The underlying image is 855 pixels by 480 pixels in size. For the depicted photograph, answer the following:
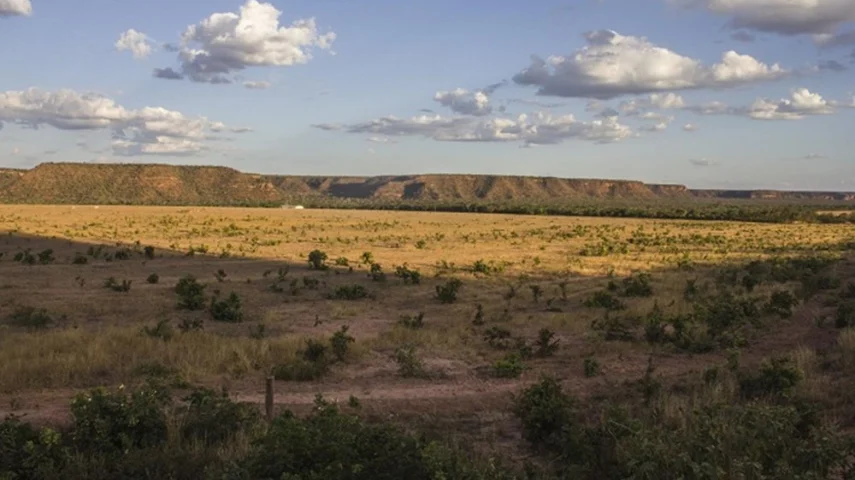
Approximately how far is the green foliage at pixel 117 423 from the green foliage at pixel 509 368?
5.80 m

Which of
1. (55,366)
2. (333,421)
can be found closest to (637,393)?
(333,421)

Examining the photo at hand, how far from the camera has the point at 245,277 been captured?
2616cm

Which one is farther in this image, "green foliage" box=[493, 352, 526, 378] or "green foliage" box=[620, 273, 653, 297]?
"green foliage" box=[620, 273, 653, 297]

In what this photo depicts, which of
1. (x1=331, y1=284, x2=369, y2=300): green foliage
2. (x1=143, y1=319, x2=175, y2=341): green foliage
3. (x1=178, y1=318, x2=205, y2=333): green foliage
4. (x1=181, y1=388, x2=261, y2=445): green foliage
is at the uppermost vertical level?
(x1=181, y1=388, x2=261, y2=445): green foliage

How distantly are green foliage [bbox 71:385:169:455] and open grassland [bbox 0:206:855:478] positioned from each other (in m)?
0.47

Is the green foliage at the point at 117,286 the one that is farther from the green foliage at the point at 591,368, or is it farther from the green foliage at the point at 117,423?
the green foliage at the point at 591,368

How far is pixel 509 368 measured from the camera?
11.9 meters

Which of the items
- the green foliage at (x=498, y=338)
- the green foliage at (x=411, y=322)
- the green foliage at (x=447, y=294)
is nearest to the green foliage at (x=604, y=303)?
the green foliage at (x=447, y=294)

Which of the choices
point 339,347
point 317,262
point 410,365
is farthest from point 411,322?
point 317,262

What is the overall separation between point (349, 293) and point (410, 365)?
9561mm

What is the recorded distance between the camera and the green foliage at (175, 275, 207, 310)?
18609 millimetres

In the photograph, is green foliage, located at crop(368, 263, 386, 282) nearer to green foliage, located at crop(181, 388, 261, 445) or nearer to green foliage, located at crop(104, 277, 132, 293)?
green foliage, located at crop(104, 277, 132, 293)

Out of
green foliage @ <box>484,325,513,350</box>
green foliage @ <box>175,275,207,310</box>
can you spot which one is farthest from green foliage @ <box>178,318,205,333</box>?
green foliage @ <box>484,325,513,350</box>

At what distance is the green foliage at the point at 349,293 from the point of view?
835 inches
